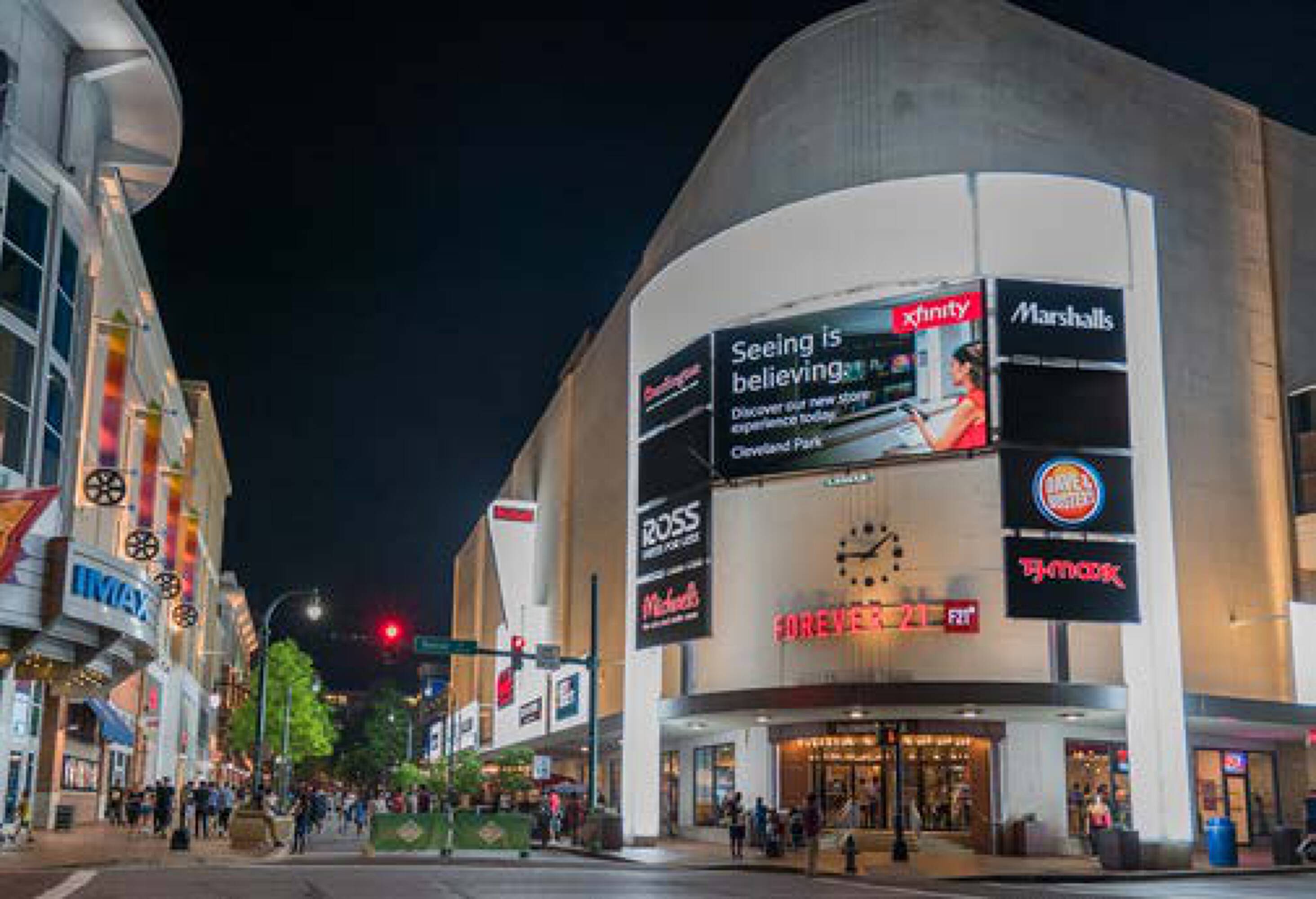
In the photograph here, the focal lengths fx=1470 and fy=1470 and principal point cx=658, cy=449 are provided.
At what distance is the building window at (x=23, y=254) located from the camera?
33.1 m

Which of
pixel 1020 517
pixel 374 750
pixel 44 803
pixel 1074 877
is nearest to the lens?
pixel 1074 877

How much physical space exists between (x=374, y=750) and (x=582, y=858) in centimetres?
14938

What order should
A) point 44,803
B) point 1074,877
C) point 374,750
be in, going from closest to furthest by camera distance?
point 1074,877 → point 44,803 → point 374,750

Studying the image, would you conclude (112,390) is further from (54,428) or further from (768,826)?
(768,826)

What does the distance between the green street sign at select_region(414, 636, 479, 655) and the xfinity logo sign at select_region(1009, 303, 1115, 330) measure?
18.4 m

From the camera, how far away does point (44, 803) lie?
46844 millimetres

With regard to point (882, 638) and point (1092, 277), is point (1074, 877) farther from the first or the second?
point (1092, 277)

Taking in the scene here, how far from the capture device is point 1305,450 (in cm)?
4462

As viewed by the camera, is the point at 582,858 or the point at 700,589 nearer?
the point at 582,858

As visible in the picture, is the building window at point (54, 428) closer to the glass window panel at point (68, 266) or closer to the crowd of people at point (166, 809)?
the glass window panel at point (68, 266)

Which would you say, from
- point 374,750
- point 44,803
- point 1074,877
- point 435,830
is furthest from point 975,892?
point 374,750

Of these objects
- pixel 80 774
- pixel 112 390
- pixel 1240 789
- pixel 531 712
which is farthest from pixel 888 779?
pixel 531 712

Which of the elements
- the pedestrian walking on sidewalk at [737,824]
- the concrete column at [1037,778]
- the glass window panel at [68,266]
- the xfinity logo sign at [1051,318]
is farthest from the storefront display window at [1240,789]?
the glass window panel at [68,266]

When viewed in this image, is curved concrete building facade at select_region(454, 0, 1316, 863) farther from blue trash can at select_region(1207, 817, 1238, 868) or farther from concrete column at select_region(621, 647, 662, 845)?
blue trash can at select_region(1207, 817, 1238, 868)
